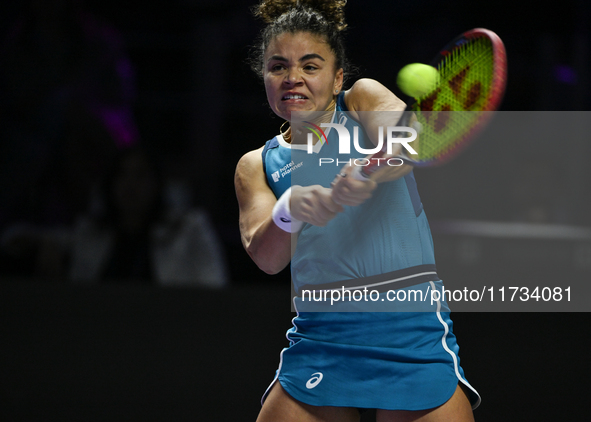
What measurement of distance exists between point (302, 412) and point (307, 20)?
2.71 ft

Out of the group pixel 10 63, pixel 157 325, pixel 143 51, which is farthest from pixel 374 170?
pixel 143 51

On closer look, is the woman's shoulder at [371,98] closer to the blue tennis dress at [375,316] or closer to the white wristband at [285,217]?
the blue tennis dress at [375,316]

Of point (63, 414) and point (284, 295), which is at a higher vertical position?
point (284, 295)

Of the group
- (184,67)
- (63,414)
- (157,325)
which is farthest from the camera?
(184,67)

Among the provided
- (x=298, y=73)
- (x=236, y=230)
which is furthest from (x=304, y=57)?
(x=236, y=230)

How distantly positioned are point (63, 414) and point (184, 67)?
3.82m

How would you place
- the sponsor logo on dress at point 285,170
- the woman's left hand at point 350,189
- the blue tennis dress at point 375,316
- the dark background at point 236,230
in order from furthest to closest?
the dark background at point 236,230 → the sponsor logo on dress at point 285,170 → the blue tennis dress at point 375,316 → the woman's left hand at point 350,189

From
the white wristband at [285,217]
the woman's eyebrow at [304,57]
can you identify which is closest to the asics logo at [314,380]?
the white wristband at [285,217]

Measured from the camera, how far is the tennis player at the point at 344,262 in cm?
131

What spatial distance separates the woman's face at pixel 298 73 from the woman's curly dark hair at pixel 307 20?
0.02 metres

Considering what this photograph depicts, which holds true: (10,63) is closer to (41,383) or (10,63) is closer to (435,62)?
(41,383)

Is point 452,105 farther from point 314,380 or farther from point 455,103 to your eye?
point 314,380

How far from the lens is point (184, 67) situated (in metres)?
5.79

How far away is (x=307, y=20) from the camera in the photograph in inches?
55.6
